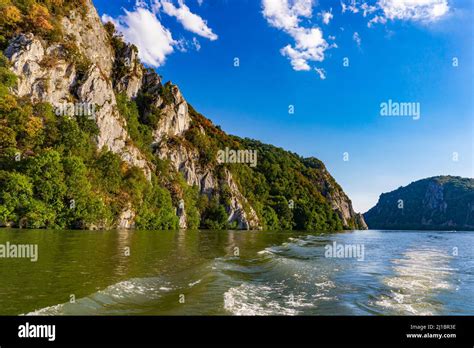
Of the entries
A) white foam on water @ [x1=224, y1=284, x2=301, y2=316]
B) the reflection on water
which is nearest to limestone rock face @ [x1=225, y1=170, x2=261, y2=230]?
the reflection on water

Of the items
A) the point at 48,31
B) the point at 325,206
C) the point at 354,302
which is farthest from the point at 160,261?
the point at 325,206

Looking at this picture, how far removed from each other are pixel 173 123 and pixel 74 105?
43.2 m

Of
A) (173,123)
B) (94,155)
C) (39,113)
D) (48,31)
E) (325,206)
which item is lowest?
(325,206)

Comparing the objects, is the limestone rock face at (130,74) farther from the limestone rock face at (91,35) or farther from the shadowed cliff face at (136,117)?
the limestone rock face at (91,35)

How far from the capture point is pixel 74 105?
257 feet

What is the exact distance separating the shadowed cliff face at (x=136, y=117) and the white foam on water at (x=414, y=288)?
6178 cm

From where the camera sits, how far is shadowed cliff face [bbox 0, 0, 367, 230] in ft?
241

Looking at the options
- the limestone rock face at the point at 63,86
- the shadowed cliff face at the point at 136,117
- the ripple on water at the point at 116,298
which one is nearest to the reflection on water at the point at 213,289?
the ripple on water at the point at 116,298

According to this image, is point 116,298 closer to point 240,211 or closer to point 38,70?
point 38,70

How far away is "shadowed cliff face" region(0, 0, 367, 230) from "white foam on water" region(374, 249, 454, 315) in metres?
61.8

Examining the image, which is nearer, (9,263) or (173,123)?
(9,263)

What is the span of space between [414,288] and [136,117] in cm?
10352

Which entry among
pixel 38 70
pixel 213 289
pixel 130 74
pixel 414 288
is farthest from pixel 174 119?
pixel 414 288
